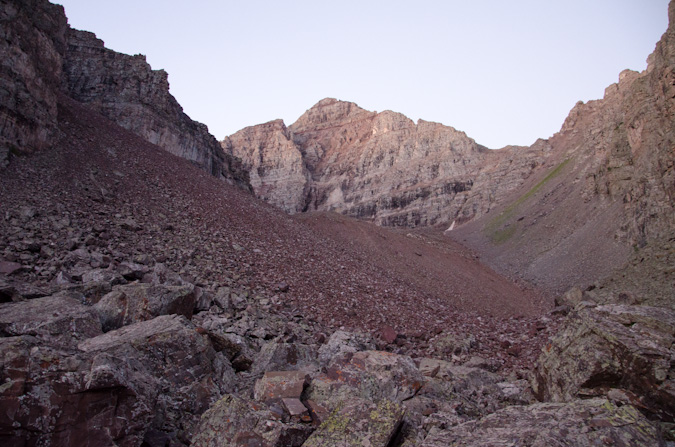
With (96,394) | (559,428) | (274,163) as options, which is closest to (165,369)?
(96,394)

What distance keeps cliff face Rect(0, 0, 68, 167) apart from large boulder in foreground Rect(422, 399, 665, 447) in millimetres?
17786

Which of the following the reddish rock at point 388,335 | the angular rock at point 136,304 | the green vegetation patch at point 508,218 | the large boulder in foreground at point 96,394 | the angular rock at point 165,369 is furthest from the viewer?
the green vegetation patch at point 508,218

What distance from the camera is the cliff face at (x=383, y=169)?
7788 cm

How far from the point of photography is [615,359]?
209 inches

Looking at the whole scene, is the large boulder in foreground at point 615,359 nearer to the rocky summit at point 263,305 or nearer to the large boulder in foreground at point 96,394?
the rocky summit at point 263,305

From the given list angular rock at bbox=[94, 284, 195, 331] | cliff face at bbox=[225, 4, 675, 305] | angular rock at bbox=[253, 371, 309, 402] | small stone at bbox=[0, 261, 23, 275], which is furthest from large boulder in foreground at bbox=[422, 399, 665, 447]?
cliff face at bbox=[225, 4, 675, 305]

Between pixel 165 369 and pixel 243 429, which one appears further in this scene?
pixel 165 369

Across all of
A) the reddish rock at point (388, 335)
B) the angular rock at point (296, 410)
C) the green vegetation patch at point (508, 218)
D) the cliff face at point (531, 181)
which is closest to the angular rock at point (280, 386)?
the angular rock at point (296, 410)

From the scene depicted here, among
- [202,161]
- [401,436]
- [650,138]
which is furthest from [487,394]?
[202,161]

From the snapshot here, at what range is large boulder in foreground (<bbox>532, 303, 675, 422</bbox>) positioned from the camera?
15.7ft

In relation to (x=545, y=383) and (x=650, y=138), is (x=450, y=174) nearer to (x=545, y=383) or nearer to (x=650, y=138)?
(x=650, y=138)

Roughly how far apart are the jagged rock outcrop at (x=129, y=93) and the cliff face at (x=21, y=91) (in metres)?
14.4

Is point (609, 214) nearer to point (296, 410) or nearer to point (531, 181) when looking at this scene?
point (531, 181)

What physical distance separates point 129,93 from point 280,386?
126 feet
